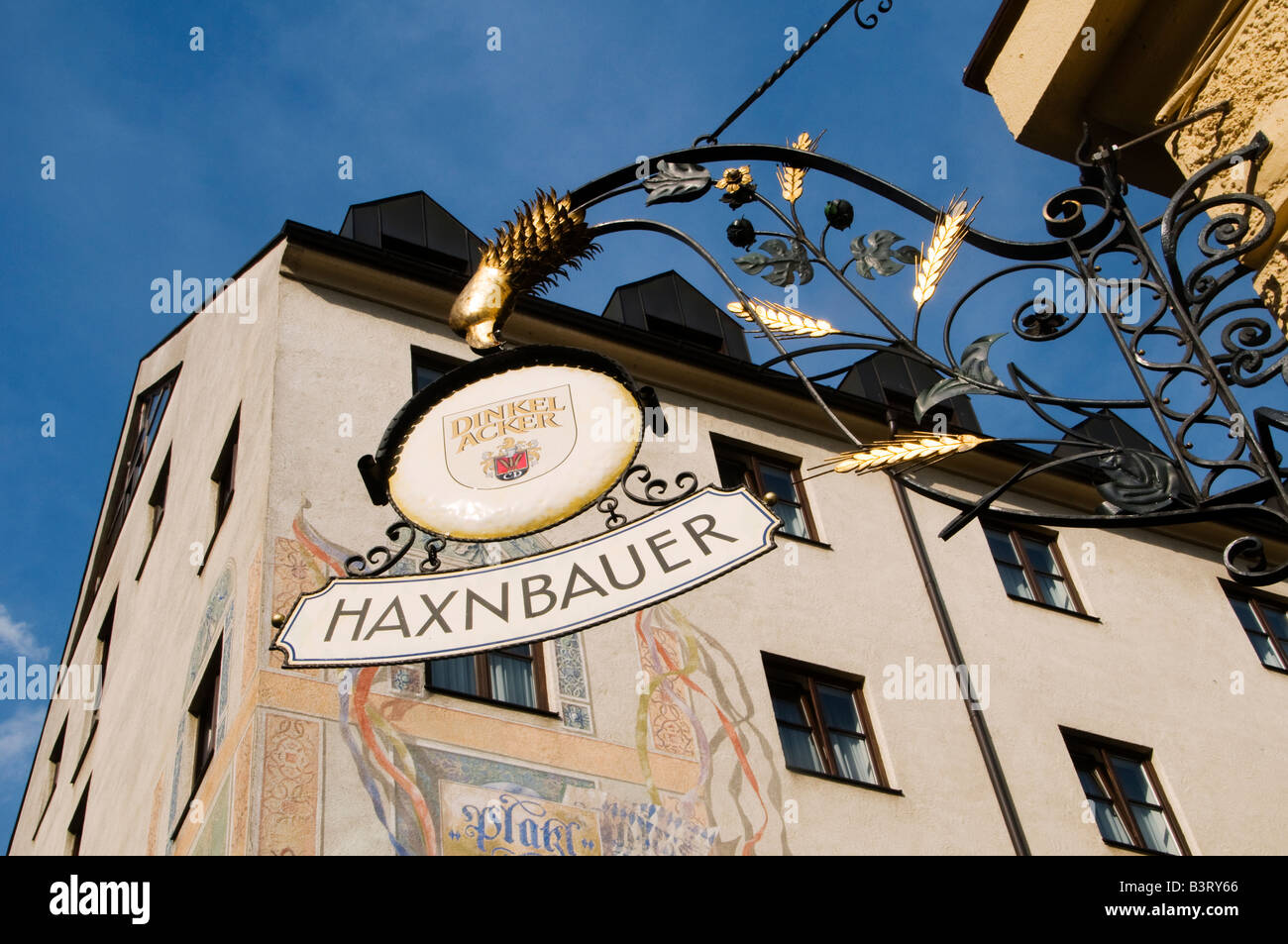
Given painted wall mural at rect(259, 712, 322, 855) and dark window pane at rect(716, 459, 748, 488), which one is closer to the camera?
painted wall mural at rect(259, 712, 322, 855)

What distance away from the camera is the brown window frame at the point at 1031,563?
13.9m

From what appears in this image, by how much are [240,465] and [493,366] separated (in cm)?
803

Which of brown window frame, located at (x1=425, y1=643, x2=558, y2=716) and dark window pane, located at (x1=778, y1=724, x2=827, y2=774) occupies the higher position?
brown window frame, located at (x1=425, y1=643, x2=558, y2=716)

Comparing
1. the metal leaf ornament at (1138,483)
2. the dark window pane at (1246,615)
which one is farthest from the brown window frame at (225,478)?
the dark window pane at (1246,615)

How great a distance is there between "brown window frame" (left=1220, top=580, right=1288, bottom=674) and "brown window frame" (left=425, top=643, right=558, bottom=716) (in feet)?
27.8

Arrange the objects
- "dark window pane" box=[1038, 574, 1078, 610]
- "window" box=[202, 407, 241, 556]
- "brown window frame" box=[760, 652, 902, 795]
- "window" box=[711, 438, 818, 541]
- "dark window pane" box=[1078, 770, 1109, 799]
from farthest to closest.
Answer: "dark window pane" box=[1038, 574, 1078, 610] → "window" box=[711, 438, 818, 541] → "dark window pane" box=[1078, 770, 1109, 799] → "window" box=[202, 407, 241, 556] → "brown window frame" box=[760, 652, 902, 795]

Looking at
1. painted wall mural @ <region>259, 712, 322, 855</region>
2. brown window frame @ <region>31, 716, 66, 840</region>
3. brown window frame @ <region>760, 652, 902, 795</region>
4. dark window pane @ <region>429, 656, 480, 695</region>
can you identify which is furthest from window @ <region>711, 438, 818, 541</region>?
brown window frame @ <region>31, 716, 66, 840</region>

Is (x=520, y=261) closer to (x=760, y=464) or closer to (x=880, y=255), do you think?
(x=880, y=255)

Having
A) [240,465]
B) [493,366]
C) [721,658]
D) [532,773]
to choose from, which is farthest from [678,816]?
[493,366]

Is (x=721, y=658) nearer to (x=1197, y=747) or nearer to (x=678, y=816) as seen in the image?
(x=678, y=816)

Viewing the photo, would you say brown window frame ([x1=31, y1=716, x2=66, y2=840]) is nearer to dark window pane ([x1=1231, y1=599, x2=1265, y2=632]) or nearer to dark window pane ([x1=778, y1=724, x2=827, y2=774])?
dark window pane ([x1=778, y1=724, x2=827, y2=774])

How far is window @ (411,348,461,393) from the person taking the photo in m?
12.5

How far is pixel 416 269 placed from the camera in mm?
12984

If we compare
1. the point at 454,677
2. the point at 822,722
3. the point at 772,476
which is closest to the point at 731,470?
the point at 772,476
